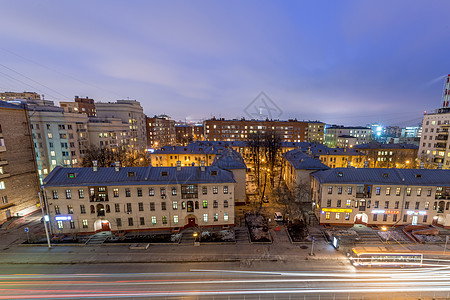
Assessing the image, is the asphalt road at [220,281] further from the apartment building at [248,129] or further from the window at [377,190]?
the apartment building at [248,129]

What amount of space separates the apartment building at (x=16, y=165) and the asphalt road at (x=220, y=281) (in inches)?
836

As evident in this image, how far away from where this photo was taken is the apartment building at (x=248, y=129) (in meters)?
138

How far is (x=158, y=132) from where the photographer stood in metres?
144

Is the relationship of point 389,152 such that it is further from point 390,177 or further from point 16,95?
point 16,95

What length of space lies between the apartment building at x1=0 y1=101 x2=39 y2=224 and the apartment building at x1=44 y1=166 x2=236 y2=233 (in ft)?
54.4


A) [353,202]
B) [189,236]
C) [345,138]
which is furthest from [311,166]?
[345,138]

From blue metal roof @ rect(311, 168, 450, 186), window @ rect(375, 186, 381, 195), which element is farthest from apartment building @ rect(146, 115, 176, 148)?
window @ rect(375, 186, 381, 195)

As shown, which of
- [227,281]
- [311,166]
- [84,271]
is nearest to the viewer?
[227,281]

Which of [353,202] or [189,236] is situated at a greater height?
[353,202]

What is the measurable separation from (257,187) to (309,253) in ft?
100

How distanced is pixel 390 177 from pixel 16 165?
8001 cm

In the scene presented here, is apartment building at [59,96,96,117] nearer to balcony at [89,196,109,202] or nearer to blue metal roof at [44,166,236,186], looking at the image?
blue metal roof at [44,166,236,186]

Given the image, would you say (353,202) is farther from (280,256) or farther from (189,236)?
(189,236)

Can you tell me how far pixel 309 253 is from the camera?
30.0m
